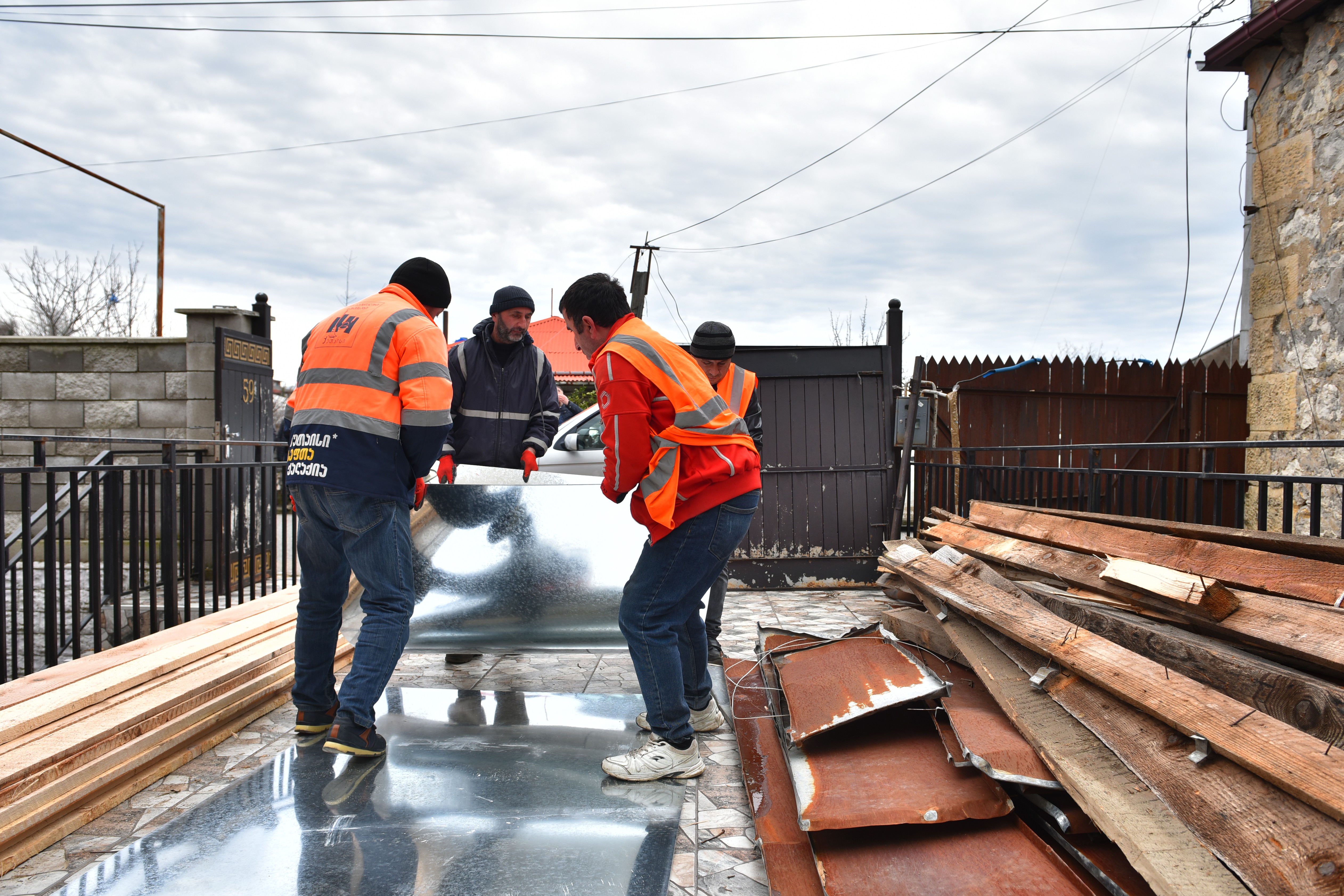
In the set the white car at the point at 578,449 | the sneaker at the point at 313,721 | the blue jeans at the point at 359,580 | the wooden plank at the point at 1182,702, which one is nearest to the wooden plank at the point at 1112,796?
the wooden plank at the point at 1182,702

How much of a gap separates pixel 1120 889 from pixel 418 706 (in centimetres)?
276

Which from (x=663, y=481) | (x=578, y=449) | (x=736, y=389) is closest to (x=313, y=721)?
(x=663, y=481)

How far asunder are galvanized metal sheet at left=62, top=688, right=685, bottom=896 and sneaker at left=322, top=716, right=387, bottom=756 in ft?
0.16

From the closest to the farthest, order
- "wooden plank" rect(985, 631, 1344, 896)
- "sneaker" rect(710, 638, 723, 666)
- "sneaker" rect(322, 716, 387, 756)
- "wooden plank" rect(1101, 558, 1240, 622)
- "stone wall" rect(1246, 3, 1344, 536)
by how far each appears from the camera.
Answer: "wooden plank" rect(985, 631, 1344, 896) < "wooden plank" rect(1101, 558, 1240, 622) < "sneaker" rect(322, 716, 387, 756) < "sneaker" rect(710, 638, 723, 666) < "stone wall" rect(1246, 3, 1344, 536)

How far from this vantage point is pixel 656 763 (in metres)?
2.78

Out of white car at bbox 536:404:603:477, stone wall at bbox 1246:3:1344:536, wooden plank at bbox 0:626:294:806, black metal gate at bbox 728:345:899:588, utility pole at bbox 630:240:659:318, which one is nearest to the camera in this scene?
wooden plank at bbox 0:626:294:806

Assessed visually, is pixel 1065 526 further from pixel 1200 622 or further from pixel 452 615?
pixel 452 615

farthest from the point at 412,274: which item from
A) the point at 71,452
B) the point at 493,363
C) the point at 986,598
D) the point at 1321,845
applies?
the point at 71,452

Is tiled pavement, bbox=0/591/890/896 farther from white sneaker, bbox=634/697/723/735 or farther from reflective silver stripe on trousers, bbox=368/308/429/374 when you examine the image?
reflective silver stripe on trousers, bbox=368/308/429/374

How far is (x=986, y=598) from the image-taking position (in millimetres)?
3289

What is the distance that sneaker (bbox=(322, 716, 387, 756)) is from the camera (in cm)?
288

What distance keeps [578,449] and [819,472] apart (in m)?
2.15

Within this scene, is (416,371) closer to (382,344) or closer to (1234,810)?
(382,344)

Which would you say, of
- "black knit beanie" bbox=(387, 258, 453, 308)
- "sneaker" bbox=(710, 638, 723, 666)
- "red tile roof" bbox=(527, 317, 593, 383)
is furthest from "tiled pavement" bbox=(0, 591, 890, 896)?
"red tile roof" bbox=(527, 317, 593, 383)
